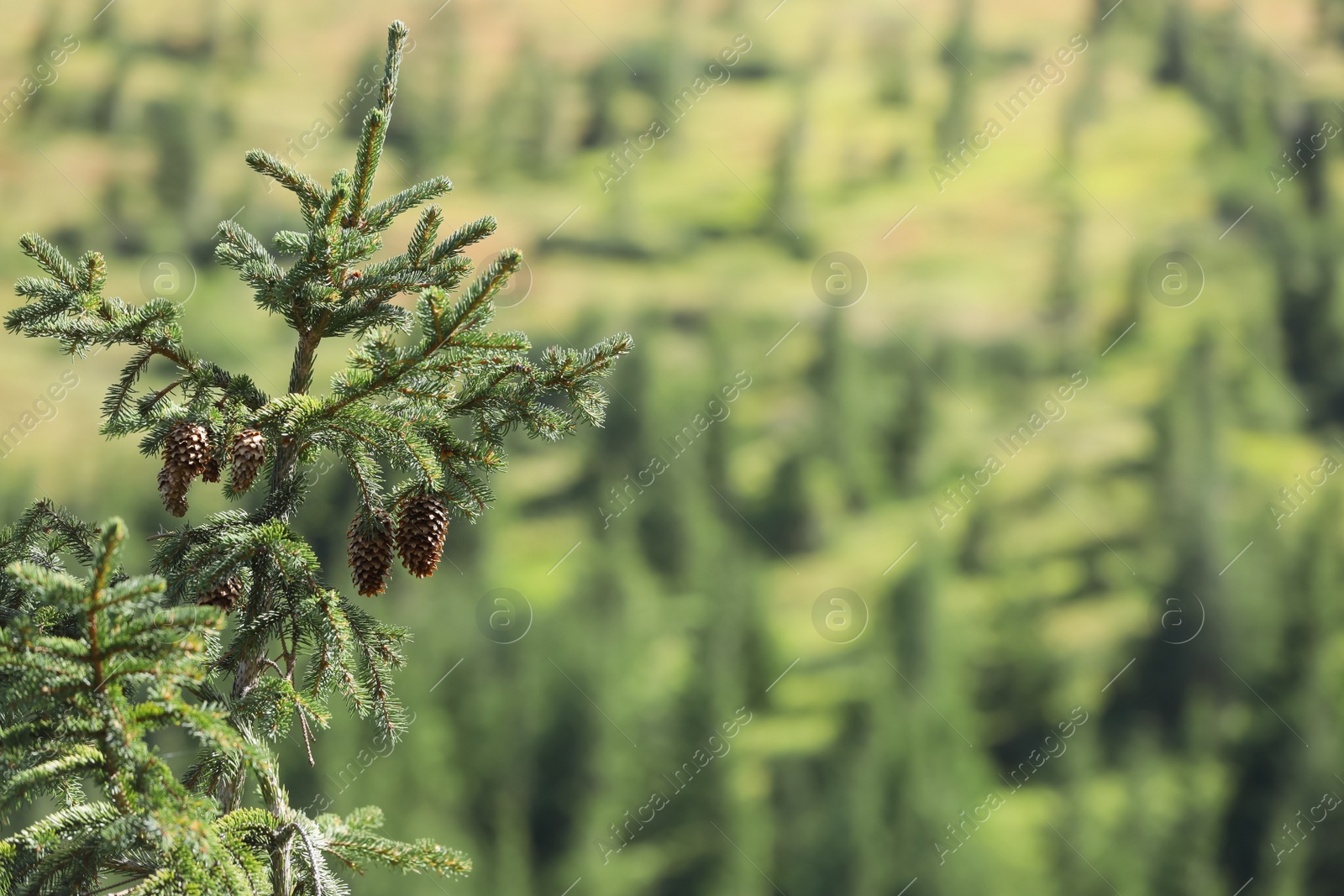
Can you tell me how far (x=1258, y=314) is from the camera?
12331 centimetres

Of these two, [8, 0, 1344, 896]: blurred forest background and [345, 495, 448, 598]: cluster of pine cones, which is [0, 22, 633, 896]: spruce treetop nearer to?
[345, 495, 448, 598]: cluster of pine cones

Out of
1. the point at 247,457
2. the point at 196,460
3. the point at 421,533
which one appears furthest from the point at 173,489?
the point at 421,533

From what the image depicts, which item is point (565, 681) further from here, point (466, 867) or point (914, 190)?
point (466, 867)

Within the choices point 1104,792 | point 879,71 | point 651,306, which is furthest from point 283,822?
point 879,71

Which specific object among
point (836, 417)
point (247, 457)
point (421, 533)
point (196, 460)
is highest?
point (836, 417)

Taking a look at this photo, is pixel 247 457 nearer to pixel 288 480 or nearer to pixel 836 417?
pixel 288 480

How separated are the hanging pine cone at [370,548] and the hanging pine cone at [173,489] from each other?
1.59ft

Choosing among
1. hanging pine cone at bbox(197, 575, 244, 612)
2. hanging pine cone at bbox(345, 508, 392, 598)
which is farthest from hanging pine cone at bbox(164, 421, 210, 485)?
hanging pine cone at bbox(345, 508, 392, 598)

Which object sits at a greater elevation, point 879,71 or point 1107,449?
point 879,71

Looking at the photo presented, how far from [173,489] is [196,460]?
106mm

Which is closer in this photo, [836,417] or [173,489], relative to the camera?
[173,489]

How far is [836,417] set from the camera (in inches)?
4432

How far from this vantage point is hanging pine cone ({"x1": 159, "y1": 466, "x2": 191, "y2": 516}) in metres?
3.72

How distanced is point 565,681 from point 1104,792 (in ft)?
120
